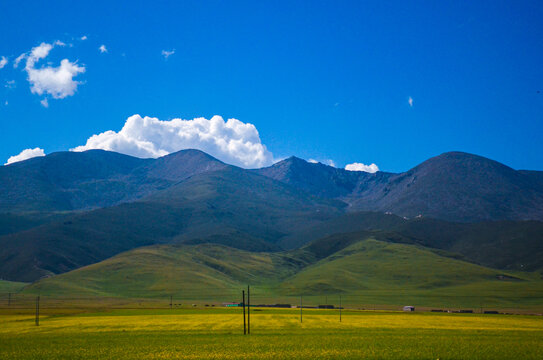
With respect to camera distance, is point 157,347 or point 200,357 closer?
point 200,357

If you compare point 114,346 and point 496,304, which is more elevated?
point 114,346

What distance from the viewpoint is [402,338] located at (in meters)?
60.8

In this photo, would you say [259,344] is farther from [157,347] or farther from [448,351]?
[448,351]

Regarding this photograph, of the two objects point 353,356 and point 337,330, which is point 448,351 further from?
point 337,330

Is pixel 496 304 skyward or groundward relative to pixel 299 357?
groundward

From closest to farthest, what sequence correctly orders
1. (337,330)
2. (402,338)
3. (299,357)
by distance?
1. (299,357)
2. (402,338)
3. (337,330)

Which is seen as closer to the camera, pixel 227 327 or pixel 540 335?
pixel 540 335

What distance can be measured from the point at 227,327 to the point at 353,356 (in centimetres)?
3712

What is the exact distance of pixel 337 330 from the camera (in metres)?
71.7

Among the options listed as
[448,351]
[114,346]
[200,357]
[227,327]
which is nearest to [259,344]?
[200,357]

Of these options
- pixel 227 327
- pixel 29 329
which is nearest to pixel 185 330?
pixel 227 327

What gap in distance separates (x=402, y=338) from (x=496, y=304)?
148540 millimetres

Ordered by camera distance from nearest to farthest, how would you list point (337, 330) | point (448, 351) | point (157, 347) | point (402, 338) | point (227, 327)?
point (448, 351) → point (157, 347) → point (402, 338) → point (337, 330) → point (227, 327)

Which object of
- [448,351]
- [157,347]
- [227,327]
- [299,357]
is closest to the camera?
[299,357]
